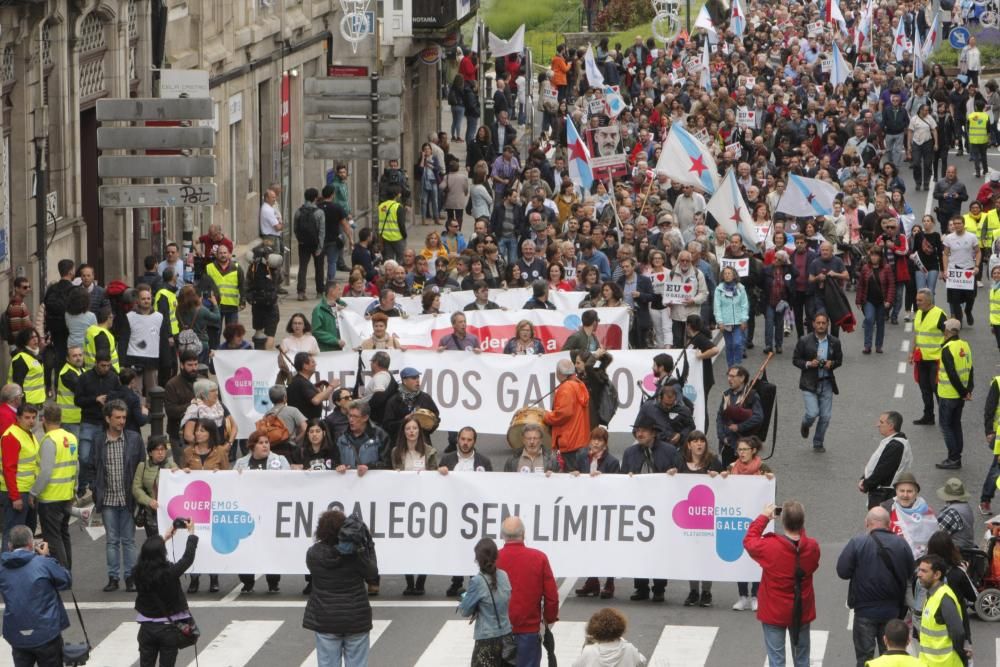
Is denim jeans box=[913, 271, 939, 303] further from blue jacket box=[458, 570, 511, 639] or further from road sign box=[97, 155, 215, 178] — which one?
blue jacket box=[458, 570, 511, 639]

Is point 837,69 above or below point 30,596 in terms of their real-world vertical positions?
above

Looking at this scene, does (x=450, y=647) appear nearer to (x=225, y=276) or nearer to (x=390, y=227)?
(x=225, y=276)

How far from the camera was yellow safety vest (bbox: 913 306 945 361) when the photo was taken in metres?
24.2

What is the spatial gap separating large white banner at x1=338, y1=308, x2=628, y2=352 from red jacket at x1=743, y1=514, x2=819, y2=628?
970cm

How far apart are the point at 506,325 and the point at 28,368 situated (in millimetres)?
6216

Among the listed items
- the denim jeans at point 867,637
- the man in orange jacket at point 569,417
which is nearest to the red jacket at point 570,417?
the man in orange jacket at point 569,417

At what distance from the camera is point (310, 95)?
29.7 m

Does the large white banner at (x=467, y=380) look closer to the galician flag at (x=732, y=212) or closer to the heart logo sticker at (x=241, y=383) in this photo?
the heart logo sticker at (x=241, y=383)

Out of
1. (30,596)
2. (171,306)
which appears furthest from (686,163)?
(30,596)

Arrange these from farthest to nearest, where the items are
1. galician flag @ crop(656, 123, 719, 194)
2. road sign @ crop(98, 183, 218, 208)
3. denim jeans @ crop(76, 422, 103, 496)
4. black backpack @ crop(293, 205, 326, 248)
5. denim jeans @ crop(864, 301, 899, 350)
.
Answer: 1. galician flag @ crop(656, 123, 719, 194)
2. black backpack @ crop(293, 205, 326, 248)
3. denim jeans @ crop(864, 301, 899, 350)
4. road sign @ crop(98, 183, 218, 208)
5. denim jeans @ crop(76, 422, 103, 496)

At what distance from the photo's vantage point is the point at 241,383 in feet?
75.4

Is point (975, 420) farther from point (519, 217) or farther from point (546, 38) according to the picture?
point (546, 38)

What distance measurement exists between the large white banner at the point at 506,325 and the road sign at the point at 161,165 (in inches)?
97.4

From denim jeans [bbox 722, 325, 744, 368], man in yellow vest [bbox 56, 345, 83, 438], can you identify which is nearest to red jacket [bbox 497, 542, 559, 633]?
man in yellow vest [bbox 56, 345, 83, 438]
